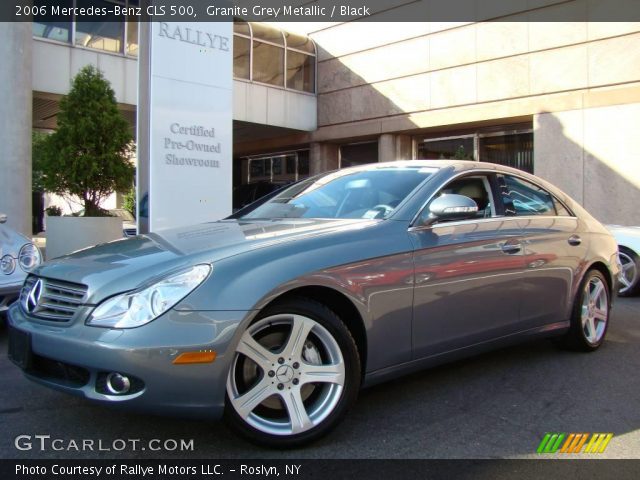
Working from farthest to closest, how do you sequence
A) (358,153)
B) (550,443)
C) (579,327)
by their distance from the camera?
1. (358,153)
2. (579,327)
3. (550,443)

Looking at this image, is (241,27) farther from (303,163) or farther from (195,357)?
(195,357)

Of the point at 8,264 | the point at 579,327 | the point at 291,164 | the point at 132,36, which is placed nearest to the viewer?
the point at 579,327

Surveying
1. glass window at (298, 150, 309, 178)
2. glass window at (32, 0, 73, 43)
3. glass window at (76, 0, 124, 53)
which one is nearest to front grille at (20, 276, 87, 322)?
glass window at (32, 0, 73, 43)

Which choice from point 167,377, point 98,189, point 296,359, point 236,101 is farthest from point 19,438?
point 236,101

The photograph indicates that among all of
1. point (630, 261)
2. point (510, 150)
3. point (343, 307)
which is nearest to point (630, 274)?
point (630, 261)

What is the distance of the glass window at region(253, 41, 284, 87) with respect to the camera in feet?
59.7

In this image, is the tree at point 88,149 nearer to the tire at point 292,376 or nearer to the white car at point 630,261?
the tire at point 292,376

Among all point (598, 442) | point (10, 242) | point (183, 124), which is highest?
point (183, 124)

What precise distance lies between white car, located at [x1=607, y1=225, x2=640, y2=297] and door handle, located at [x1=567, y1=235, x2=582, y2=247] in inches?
146

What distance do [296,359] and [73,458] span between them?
1149 millimetres

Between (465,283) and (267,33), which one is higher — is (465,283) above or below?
below

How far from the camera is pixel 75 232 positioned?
9.43 m

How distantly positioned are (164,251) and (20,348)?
2.79ft

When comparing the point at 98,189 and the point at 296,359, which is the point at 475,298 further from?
the point at 98,189
